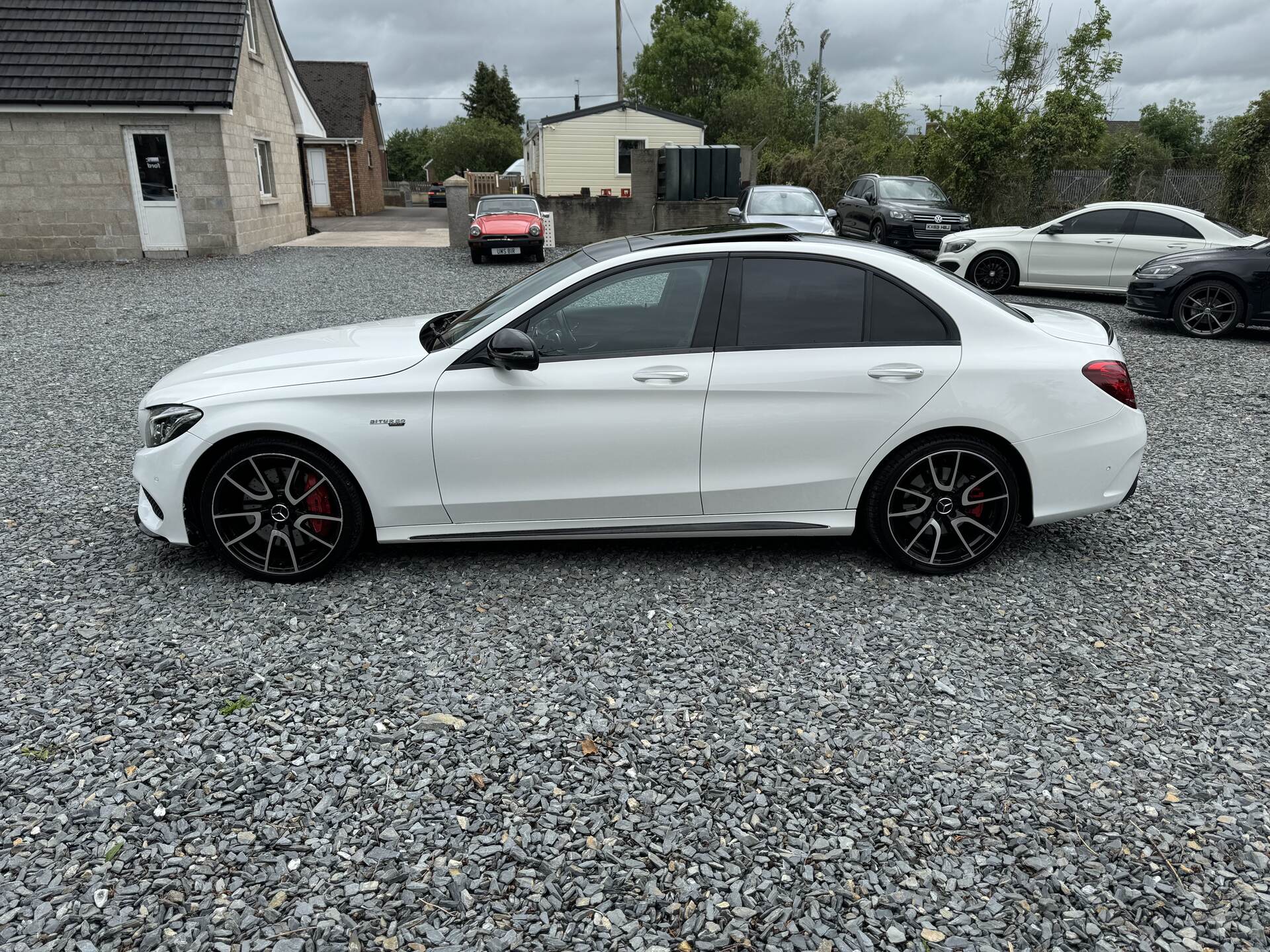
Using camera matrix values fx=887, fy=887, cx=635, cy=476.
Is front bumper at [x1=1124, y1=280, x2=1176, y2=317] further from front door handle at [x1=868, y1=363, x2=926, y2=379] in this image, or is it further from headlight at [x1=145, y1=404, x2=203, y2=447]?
headlight at [x1=145, y1=404, x2=203, y2=447]

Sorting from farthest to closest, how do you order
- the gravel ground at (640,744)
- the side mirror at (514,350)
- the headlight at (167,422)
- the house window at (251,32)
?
the house window at (251,32), the headlight at (167,422), the side mirror at (514,350), the gravel ground at (640,744)

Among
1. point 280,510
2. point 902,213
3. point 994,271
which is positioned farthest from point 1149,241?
point 280,510

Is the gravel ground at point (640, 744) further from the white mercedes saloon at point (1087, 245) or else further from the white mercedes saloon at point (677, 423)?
the white mercedes saloon at point (1087, 245)

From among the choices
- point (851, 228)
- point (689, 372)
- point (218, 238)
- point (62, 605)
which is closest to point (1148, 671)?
point (689, 372)

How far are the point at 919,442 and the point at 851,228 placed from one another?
17.2 m

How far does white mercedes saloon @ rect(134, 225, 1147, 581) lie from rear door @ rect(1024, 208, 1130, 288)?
10.1 m

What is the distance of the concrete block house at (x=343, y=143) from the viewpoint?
121 feet

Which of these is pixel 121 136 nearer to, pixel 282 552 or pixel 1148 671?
pixel 282 552

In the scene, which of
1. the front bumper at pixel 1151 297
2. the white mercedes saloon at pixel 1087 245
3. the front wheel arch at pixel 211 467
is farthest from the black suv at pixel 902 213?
the front wheel arch at pixel 211 467

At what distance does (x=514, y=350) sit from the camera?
392 centimetres

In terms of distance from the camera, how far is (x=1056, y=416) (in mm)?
4180

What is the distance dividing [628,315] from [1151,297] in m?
9.20

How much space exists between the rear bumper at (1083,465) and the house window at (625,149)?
3068cm

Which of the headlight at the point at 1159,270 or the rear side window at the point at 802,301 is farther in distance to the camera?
the headlight at the point at 1159,270
